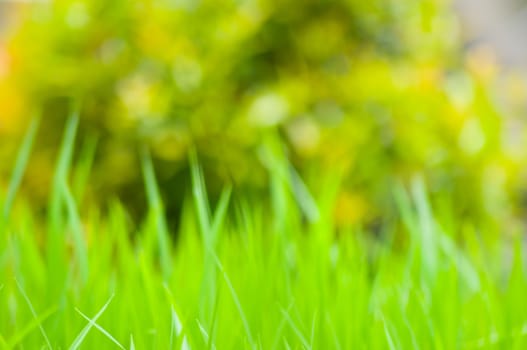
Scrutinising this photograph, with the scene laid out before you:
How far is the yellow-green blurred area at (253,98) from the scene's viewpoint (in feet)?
6.75

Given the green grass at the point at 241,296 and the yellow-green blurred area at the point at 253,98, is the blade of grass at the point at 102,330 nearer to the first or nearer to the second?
the green grass at the point at 241,296

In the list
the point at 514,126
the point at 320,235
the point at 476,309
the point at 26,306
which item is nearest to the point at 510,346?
the point at 476,309

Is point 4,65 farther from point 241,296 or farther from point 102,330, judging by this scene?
Result: point 102,330

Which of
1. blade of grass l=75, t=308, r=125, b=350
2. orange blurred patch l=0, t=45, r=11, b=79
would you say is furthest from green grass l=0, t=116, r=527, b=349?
orange blurred patch l=0, t=45, r=11, b=79

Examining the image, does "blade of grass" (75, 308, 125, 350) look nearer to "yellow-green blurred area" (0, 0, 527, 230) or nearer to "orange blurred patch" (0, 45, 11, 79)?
"yellow-green blurred area" (0, 0, 527, 230)

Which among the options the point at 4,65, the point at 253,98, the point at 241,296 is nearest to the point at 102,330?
the point at 241,296

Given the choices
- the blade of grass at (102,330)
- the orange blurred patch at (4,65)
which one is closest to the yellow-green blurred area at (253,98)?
the orange blurred patch at (4,65)

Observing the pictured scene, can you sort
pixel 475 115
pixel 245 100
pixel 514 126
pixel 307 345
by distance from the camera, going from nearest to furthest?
pixel 307 345 < pixel 245 100 < pixel 475 115 < pixel 514 126

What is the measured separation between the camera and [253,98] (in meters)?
2.12

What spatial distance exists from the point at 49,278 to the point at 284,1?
1.43 m

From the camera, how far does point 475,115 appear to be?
2322mm

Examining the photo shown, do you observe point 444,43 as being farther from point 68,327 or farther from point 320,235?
point 68,327

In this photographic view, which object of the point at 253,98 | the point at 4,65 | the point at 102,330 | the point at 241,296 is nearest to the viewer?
the point at 102,330

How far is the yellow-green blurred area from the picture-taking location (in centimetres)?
206
